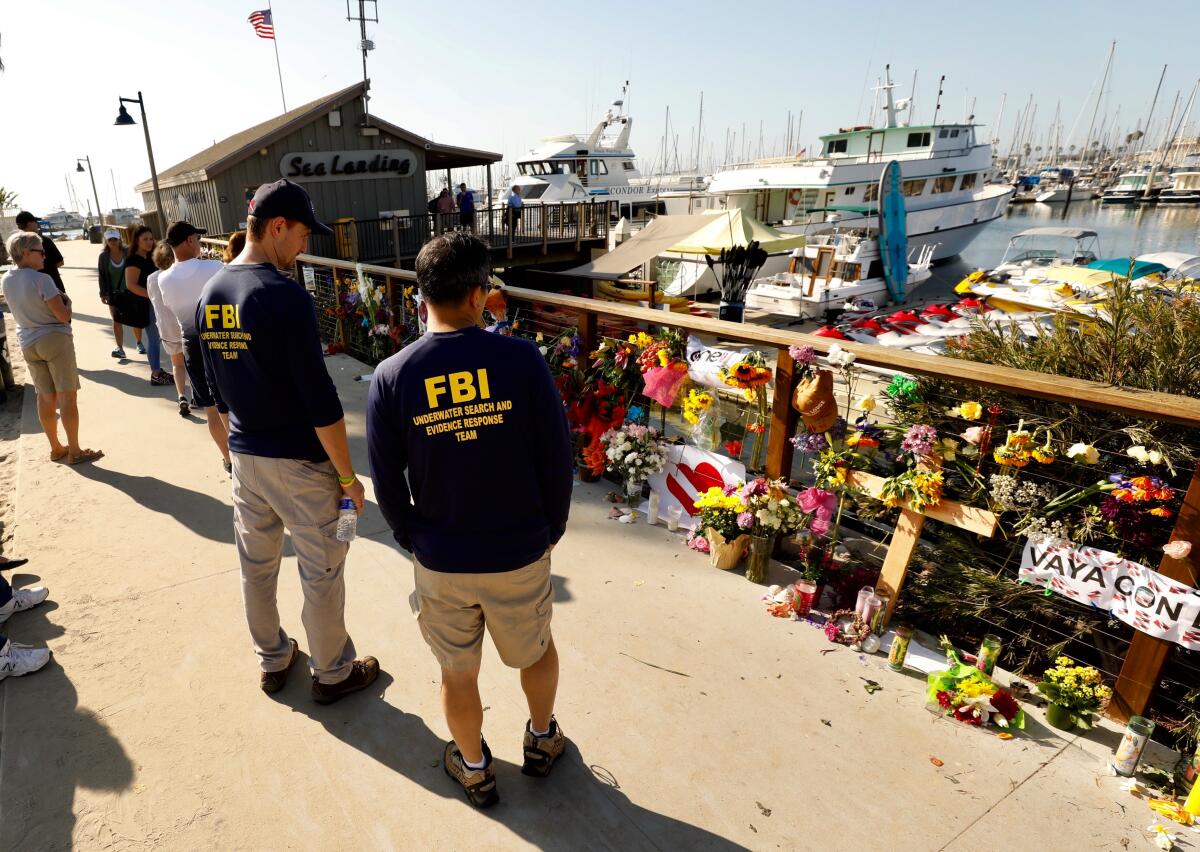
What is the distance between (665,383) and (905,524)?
4.90 feet

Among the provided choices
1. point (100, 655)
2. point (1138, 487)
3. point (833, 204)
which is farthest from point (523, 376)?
point (833, 204)

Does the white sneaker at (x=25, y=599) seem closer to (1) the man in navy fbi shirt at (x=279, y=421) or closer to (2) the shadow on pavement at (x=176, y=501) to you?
(2) the shadow on pavement at (x=176, y=501)

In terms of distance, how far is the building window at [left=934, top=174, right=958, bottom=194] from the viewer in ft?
91.9

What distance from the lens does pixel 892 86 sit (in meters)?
30.3

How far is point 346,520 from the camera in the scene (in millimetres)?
2328

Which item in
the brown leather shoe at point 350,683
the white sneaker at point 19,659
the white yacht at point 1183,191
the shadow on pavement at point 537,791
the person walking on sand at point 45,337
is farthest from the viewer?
the white yacht at point 1183,191

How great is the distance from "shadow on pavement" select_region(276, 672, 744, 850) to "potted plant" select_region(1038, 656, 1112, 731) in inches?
54.5

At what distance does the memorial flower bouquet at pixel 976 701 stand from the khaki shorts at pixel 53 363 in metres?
5.54

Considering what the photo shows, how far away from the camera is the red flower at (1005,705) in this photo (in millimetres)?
2428

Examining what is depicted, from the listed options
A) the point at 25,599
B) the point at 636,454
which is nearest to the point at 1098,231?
the point at 636,454

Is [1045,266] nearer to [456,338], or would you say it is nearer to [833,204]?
[833,204]

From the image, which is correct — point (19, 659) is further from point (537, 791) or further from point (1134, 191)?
point (1134, 191)

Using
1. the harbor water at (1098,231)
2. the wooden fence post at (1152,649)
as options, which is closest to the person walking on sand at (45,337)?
the wooden fence post at (1152,649)

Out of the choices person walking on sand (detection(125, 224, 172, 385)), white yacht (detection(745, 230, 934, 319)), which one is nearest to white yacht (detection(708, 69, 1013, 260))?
white yacht (detection(745, 230, 934, 319))
